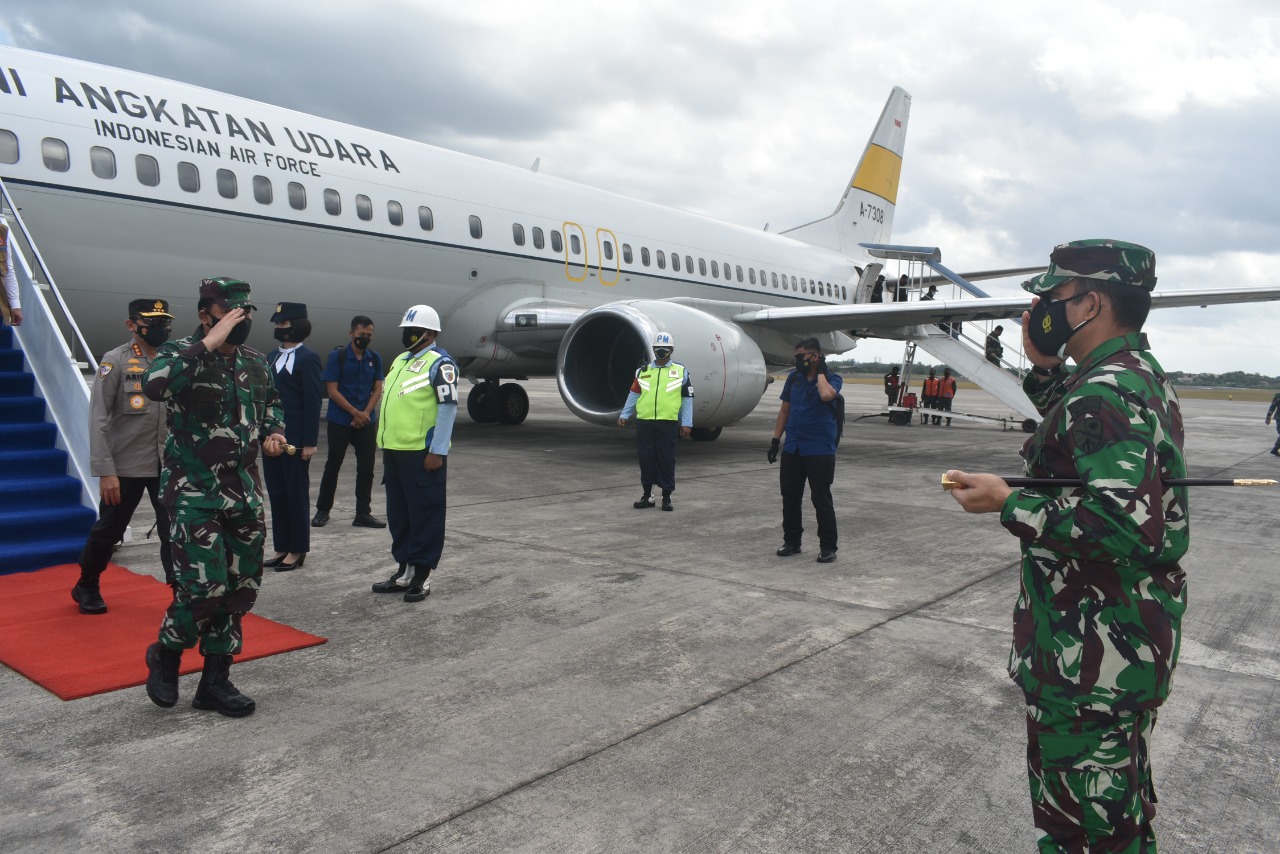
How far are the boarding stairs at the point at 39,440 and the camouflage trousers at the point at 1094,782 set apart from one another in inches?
216

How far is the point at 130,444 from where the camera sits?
452cm

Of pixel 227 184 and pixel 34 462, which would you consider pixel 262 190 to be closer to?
pixel 227 184

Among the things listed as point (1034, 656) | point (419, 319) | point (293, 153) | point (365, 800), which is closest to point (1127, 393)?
point (1034, 656)

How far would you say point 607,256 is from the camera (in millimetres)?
13008

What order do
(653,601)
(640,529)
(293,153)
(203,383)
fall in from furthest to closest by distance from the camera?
1. (293,153)
2. (640,529)
3. (653,601)
4. (203,383)

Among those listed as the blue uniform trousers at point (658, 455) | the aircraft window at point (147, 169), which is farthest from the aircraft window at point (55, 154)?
the blue uniform trousers at point (658, 455)

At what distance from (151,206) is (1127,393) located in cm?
865

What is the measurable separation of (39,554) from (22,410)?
1.69 metres

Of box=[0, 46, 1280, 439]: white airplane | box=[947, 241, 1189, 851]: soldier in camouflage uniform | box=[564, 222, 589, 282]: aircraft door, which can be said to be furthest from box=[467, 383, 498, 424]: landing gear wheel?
box=[947, 241, 1189, 851]: soldier in camouflage uniform

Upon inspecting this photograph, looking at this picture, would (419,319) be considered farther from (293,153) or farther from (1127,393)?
(293,153)

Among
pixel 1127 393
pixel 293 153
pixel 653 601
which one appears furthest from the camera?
pixel 293 153

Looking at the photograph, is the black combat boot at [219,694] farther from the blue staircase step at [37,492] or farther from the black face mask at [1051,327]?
the blue staircase step at [37,492]

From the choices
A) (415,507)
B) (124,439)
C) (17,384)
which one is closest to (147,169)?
(17,384)

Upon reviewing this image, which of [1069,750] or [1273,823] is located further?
[1273,823]
